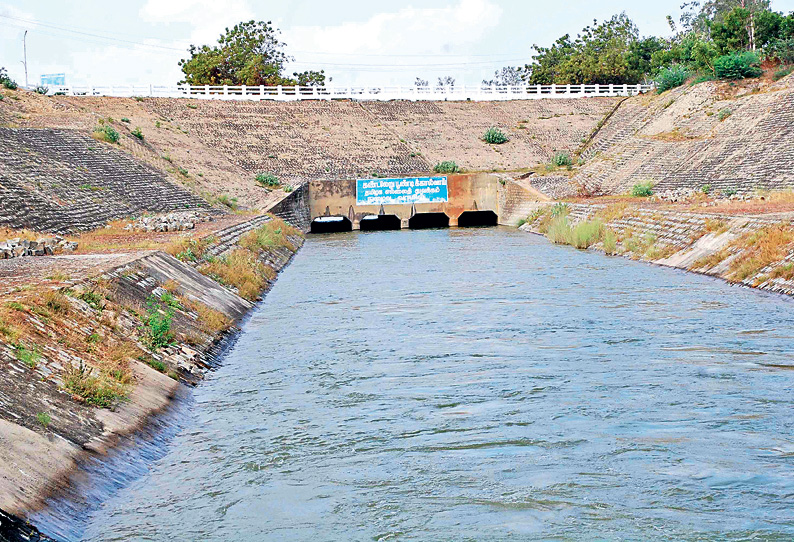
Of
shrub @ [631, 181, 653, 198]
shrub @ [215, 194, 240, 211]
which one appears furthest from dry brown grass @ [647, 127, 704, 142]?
shrub @ [215, 194, 240, 211]

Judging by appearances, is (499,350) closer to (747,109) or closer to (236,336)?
(236,336)

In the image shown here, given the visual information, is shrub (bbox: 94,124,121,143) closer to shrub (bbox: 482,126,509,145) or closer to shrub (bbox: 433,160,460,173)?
shrub (bbox: 433,160,460,173)

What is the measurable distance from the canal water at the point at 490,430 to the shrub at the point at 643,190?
83.8 ft

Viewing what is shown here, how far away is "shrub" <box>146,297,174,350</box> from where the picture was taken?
1427 centimetres

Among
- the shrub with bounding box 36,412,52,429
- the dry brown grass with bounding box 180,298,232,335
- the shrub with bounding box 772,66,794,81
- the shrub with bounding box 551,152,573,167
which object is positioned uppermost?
the shrub with bounding box 772,66,794,81

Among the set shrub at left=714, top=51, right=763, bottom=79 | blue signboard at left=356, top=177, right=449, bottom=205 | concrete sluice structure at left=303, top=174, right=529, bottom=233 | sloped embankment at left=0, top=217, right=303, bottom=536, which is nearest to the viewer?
sloped embankment at left=0, top=217, right=303, bottom=536

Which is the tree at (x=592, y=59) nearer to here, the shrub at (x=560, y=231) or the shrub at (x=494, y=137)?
the shrub at (x=494, y=137)

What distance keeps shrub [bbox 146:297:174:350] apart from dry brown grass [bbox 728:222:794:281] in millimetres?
14170

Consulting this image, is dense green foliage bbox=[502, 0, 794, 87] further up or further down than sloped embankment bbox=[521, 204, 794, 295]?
further up

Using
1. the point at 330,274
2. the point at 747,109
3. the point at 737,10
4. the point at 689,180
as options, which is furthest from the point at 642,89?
the point at 330,274

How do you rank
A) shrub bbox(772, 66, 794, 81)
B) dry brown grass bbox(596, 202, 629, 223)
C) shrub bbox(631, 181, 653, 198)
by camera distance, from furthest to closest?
shrub bbox(772, 66, 794, 81) < shrub bbox(631, 181, 653, 198) < dry brown grass bbox(596, 202, 629, 223)

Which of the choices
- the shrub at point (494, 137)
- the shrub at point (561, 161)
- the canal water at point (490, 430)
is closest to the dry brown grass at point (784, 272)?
the canal water at point (490, 430)

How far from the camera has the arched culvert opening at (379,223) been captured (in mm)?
57625

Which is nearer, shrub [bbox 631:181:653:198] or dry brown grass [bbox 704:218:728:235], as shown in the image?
dry brown grass [bbox 704:218:728:235]
